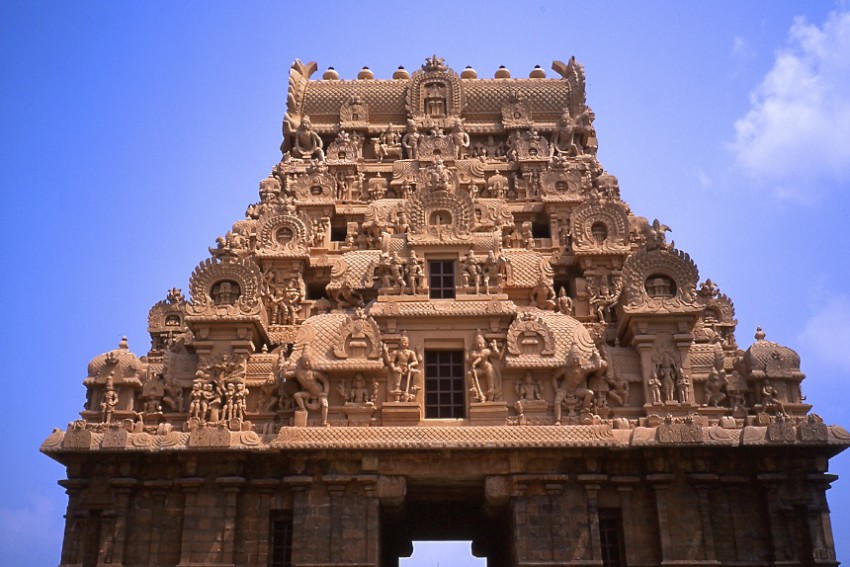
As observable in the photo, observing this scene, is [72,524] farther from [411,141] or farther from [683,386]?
[411,141]

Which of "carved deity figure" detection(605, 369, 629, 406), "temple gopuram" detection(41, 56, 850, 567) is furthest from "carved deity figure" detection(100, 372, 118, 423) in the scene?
"carved deity figure" detection(605, 369, 629, 406)

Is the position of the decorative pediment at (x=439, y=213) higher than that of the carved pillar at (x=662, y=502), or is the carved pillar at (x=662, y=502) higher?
the decorative pediment at (x=439, y=213)

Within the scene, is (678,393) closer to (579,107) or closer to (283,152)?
(579,107)

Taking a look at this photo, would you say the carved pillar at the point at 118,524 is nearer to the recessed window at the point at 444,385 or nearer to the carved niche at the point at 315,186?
the recessed window at the point at 444,385

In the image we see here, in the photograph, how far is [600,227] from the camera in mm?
27703

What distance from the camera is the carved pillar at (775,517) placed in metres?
21.3

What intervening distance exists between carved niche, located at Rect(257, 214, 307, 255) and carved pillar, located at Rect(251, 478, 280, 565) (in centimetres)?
800

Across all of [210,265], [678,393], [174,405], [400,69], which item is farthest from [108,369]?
[400,69]

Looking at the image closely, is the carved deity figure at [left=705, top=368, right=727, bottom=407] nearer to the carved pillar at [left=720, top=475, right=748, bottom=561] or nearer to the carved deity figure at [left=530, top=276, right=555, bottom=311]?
the carved pillar at [left=720, top=475, right=748, bottom=561]

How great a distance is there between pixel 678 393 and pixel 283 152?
60.5 ft

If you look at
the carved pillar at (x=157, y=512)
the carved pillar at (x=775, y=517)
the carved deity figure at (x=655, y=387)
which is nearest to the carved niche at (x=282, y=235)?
the carved pillar at (x=157, y=512)

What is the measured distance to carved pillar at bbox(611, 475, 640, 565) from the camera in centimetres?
2153

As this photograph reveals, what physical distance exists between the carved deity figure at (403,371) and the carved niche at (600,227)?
6.96 m

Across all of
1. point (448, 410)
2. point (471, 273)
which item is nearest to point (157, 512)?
point (448, 410)
